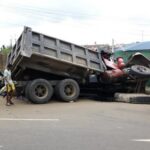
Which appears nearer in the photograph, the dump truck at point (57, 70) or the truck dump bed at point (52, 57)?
the truck dump bed at point (52, 57)

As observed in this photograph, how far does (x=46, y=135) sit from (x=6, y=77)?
7750mm

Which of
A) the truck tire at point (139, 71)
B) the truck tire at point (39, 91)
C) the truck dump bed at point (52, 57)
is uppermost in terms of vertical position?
the truck dump bed at point (52, 57)

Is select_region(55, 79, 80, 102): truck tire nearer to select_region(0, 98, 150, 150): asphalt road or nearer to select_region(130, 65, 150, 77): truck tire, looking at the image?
select_region(0, 98, 150, 150): asphalt road

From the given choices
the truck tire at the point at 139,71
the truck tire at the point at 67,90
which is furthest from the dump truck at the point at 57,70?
the truck tire at the point at 139,71

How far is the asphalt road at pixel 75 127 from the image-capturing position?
8.60m

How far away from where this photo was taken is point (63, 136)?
31.3ft

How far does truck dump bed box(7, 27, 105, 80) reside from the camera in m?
16.9

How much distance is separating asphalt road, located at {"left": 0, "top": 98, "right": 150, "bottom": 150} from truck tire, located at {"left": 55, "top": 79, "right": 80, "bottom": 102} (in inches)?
40.6

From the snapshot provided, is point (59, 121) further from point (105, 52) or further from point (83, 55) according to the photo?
point (105, 52)

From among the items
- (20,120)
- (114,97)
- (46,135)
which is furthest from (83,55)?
(46,135)

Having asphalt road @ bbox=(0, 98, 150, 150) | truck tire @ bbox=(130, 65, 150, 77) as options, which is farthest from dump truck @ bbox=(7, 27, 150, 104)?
asphalt road @ bbox=(0, 98, 150, 150)

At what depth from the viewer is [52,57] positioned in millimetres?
17172

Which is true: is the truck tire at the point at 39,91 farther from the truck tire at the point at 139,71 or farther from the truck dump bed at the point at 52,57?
the truck tire at the point at 139,71

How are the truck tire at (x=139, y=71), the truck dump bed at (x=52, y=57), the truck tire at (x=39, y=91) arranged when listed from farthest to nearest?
the truck tire at (x=139, y=71) < the truck tire at (x=39, y=91) < the truck dump bed at (x=52, y=57)
